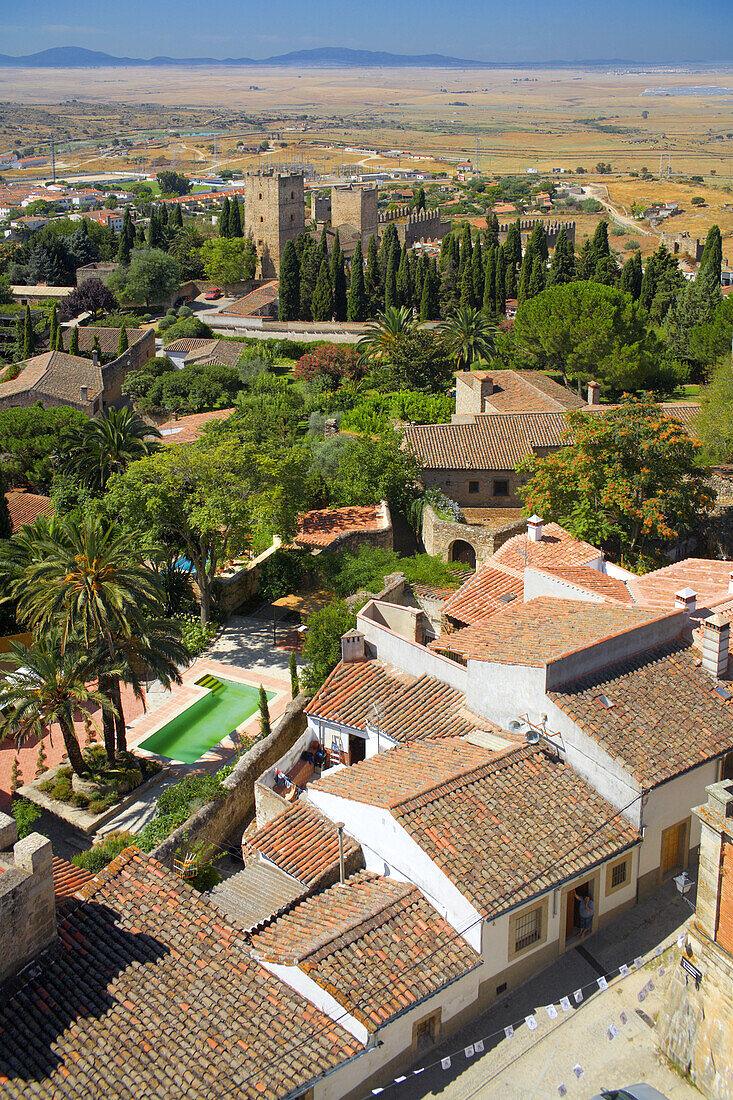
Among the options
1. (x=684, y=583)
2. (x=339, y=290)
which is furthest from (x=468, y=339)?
(x=684, y=583)

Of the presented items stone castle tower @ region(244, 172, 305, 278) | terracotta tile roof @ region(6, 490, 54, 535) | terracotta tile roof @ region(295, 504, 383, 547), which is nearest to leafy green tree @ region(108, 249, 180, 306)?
stone castle tower @ region(244, 172, 305, 278)

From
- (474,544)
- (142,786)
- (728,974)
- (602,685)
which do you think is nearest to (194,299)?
(474,544)

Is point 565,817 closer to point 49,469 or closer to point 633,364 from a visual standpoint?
point 49,469

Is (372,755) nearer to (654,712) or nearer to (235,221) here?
(654,712)

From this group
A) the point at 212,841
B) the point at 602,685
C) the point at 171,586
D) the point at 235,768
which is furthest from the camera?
the point at 171,586

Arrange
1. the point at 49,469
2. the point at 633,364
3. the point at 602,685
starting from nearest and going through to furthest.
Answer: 1. the point at 602,685
2. the point at 49,469
3. the point at 633,364

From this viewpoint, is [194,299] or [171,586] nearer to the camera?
[171,586]
